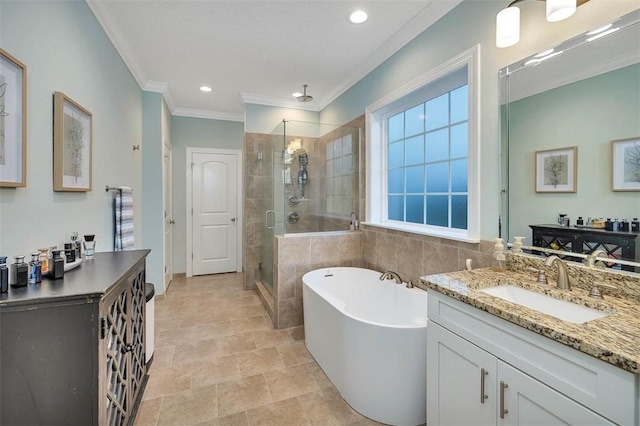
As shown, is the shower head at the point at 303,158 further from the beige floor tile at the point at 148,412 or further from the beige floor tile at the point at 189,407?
the beige floor tile at the point at 148,412

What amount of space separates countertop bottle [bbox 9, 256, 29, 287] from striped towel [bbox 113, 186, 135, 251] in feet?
4.58

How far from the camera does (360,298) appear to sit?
9.03ft

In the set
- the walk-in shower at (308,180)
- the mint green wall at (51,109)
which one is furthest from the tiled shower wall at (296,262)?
the mint green wall at (51,109)

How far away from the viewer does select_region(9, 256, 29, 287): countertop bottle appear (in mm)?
1105

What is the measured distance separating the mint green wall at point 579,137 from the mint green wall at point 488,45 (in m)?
0.12

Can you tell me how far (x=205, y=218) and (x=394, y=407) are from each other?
4.02 meters

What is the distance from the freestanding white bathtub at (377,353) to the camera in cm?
164

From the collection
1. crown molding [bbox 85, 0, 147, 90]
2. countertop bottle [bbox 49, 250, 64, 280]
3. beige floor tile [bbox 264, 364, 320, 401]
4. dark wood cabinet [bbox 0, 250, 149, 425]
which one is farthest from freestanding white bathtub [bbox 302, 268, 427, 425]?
crown molding [bbox 85, 0, 147, 90]

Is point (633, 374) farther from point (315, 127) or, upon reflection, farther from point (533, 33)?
point (315, 127)

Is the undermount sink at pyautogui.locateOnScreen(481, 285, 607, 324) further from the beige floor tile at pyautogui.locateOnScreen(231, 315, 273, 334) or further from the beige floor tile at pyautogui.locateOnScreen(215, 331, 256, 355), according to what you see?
the beige floor tile at pyautogui.locateOnScreen(231, 315, 273, 334)

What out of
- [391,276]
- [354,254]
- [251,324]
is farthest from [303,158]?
[251,324]

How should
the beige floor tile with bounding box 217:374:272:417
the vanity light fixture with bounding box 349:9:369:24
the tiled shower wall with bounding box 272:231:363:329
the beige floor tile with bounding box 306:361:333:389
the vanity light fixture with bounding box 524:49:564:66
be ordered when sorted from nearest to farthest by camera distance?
1. the vanity light fixture with bounding box 524:49:564:66
2. the beige floor tile with bounding box 217:374:272:417
3. the beige floor tile with bounding box 306:361:333:389
4. the vanity light fixture with bounding box 349:9:369:24
5. the tiled shower wall with bounding box 272:231:363:329

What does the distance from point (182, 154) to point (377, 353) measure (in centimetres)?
426

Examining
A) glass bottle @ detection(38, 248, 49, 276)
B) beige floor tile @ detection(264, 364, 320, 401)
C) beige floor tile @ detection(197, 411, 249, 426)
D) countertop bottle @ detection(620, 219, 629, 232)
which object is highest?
countertop bottle @ detection(620, 219, 629, 232)
